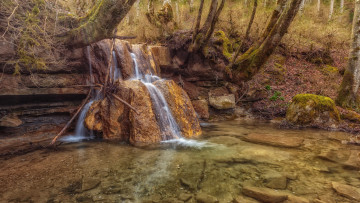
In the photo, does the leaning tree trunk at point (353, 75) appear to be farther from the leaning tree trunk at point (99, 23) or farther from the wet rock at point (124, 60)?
the wet rock at point (124, 60)

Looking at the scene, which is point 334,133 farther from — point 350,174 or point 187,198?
point 187,198

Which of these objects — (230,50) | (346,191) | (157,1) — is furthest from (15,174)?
(157,1)

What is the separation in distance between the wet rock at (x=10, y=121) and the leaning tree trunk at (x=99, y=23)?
3.05 metres

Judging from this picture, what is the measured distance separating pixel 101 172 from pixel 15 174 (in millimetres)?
1607

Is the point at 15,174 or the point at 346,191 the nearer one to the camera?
the point at 346,191

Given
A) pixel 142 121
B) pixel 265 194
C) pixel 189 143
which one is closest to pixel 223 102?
pixel 189 143

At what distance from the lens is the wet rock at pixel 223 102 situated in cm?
955

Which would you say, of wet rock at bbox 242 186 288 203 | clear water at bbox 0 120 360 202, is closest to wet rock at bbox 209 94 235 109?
clear water at bbox 0 120 360 202

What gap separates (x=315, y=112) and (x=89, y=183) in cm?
801

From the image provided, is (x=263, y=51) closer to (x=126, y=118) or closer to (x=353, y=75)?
(x=353, y=75)

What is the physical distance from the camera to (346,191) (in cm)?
272

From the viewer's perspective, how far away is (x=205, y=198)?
8.84 ft

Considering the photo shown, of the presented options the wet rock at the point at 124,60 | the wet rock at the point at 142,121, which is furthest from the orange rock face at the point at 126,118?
the wet rock at the point at 124,60

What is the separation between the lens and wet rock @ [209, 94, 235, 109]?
9555mm
